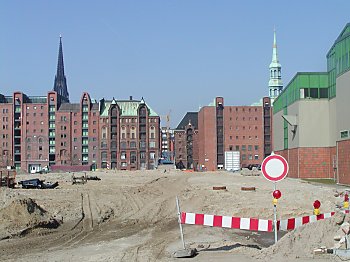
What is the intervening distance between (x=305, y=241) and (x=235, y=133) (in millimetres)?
118496

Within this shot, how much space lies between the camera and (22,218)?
22078 mm

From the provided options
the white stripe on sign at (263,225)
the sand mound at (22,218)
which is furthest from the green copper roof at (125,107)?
the white stripe on sign at (263,225)

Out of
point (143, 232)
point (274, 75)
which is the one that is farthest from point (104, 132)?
point (143, 232)

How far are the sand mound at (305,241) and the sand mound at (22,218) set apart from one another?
11.7 metres

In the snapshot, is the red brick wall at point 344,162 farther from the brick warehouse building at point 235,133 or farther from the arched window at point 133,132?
the arched window at point 133,132

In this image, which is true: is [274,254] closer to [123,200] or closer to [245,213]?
[245,213]

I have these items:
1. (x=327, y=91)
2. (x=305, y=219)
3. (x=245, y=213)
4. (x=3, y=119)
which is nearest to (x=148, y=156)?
(x=3, y=119)

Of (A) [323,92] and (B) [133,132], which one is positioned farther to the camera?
(B) [133,132]

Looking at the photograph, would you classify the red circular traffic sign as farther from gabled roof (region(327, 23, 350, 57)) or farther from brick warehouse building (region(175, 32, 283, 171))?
brick warehouse building (region(175, 32, 283, 171))

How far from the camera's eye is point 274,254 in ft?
39.7

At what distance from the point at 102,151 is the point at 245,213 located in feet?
369

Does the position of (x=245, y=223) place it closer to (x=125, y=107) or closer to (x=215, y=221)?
(x=215, y=221)

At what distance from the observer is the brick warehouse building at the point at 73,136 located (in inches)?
5290

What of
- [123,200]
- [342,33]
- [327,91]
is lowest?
[123,200]
